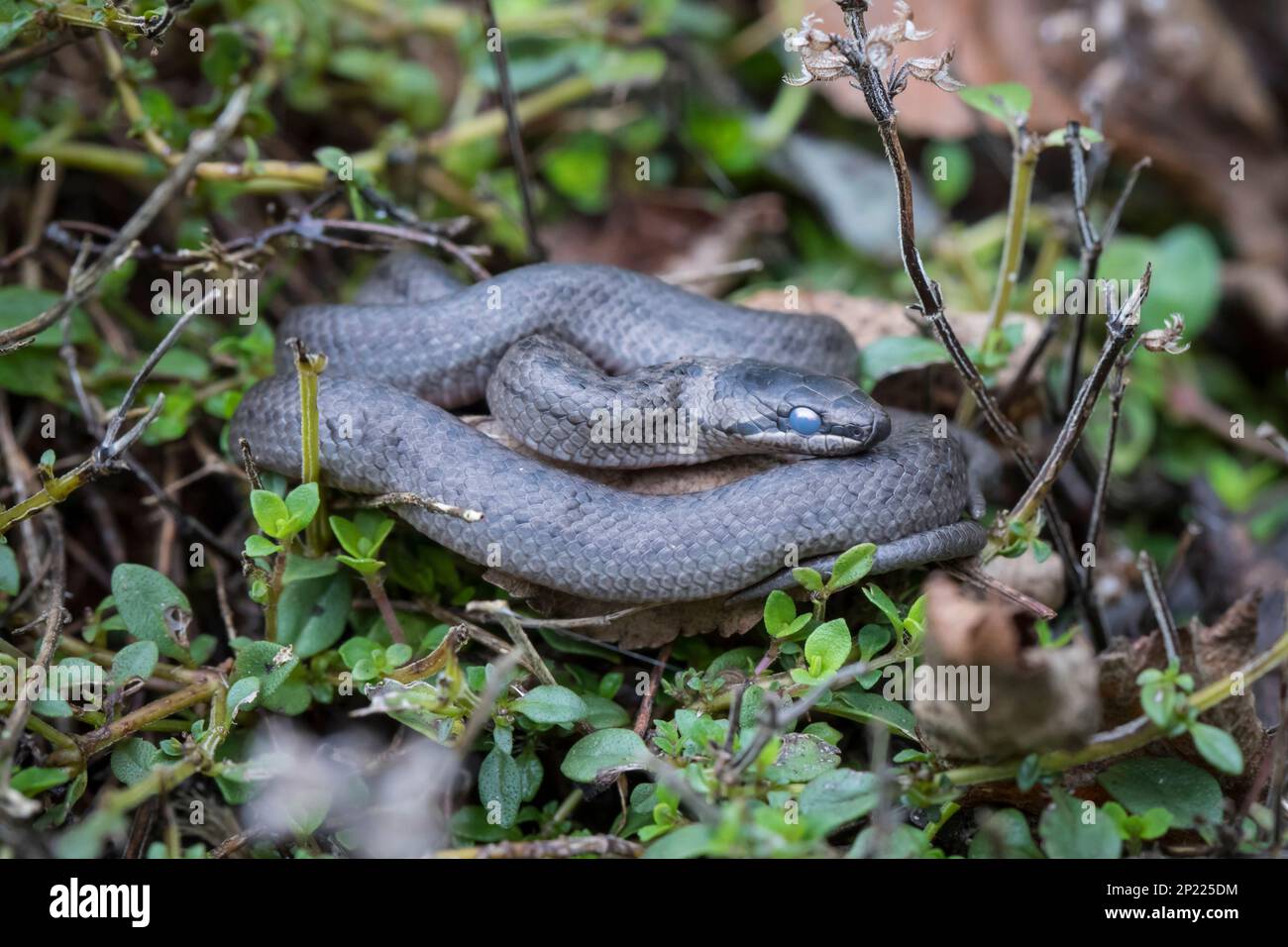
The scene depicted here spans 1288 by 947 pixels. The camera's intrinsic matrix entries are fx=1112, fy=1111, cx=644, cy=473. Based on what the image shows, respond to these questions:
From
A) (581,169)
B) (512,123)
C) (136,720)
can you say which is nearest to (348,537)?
(136,720)

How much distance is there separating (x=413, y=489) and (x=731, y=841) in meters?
1.95

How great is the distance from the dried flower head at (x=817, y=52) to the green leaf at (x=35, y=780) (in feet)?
10.0

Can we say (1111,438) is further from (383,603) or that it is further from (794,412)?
(383,603)

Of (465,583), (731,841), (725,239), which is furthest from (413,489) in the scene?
(725,239)

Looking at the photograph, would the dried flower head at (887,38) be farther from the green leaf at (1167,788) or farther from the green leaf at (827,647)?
the green leaf at (1167,788)

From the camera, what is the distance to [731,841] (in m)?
2.80

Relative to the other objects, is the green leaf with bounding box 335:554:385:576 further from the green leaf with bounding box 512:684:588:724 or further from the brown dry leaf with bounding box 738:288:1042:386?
the brown dry leaf with bounding box 738:288:1042:386

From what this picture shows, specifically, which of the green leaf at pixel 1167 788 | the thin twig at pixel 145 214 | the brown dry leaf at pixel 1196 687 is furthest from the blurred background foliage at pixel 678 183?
the green leaf at pixel 1167 788

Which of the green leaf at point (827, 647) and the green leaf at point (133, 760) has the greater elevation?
the green leaf at point (827, 647)

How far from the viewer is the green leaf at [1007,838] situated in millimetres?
3363

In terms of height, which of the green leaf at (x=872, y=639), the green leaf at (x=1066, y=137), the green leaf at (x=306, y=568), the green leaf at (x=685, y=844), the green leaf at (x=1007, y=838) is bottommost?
the green leaf at (x=1007, y=838)

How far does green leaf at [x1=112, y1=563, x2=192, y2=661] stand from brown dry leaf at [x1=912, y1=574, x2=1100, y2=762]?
2.59 meters

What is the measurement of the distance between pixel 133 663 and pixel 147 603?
0.33m

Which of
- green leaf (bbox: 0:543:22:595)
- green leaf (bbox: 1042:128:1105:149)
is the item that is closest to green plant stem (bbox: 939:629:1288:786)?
green leaf (bbox: 1042:128:1105:149)
